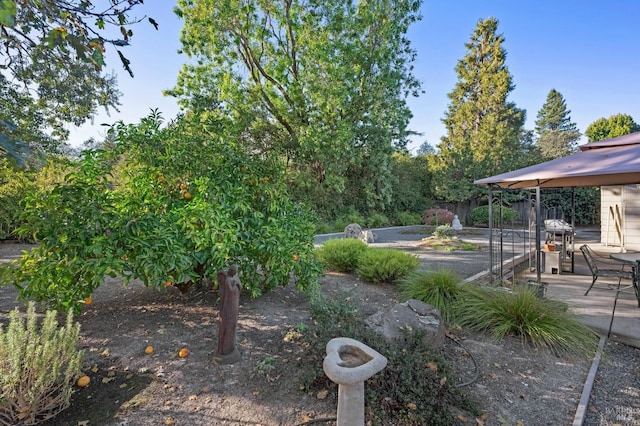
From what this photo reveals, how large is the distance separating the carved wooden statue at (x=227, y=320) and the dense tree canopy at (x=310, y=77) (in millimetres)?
10489

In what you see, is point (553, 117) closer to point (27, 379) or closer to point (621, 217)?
point (621, 217)

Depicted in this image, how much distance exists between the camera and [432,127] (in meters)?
23.4

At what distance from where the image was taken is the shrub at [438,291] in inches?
141

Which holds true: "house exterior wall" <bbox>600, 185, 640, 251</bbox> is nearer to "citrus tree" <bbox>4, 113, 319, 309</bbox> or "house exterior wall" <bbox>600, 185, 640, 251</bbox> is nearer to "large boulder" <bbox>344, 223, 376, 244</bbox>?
"large boulder" <bbox>344, 223, 376, 244</bbox>

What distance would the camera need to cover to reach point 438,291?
3750 millimetres

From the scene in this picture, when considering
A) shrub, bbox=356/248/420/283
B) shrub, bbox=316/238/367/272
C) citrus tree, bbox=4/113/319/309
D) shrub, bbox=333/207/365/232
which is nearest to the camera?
citrus tree, bbox=4/113/319/309

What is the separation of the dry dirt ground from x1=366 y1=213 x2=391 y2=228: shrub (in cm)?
1196

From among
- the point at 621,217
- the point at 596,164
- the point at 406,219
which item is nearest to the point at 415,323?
the point at 596,164

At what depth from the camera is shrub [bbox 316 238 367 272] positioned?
5.57 metres

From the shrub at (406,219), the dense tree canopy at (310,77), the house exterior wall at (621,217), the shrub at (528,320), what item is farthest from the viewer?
the shrub at (406,219)

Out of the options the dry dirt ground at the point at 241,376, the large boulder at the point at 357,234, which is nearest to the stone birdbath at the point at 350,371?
the dry dirt ground at the point at 241,376

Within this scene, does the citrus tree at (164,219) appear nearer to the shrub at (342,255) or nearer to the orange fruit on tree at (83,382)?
the orange fruit on tree at (83,382)

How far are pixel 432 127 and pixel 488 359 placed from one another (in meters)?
23.0

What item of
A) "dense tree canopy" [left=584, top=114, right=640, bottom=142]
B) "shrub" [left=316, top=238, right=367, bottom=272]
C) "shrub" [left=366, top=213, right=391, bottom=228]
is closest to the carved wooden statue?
"shrub" [left=316, top=238, right=367, bottom=272]
